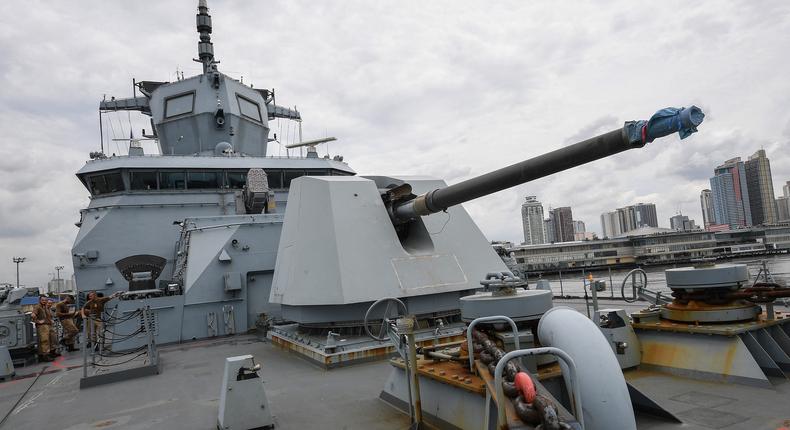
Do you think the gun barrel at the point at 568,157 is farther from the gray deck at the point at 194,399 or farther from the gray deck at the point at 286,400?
the gray deck at the point at 194,399

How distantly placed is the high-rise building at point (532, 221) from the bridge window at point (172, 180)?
7881 centimetres

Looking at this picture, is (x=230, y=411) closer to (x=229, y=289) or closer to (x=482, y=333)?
(x=482, y=333)

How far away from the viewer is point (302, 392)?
15.2 ft

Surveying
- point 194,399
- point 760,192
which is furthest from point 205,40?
point 760,192

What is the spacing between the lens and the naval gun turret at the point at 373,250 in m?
5.94

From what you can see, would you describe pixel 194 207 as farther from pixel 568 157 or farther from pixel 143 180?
pixel 568 157

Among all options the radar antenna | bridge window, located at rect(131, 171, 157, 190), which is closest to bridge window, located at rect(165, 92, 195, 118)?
the radar antenna

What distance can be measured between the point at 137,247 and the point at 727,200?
3275 inches

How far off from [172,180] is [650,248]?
46.1 m

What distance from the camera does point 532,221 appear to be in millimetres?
87625

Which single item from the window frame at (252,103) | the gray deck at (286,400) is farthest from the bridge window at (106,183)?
the gray deck at (286,400)

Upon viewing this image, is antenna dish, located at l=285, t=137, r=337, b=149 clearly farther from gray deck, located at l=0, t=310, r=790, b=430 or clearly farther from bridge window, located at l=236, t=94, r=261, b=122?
gray deck, located at l=0, t=310, r=790, b=430

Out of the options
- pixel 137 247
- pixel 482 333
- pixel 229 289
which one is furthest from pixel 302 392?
pixel 137 247

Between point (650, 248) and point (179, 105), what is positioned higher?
point (179, 105)
